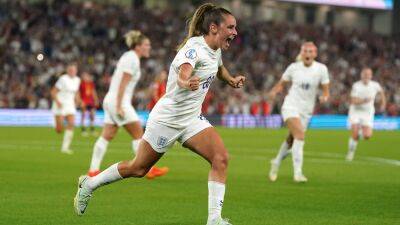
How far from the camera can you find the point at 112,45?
46625 mm

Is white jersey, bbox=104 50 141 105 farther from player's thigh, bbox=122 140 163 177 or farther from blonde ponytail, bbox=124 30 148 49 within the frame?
player's thigh, bbox=122 140 163 177

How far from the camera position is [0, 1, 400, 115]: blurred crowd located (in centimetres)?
4225

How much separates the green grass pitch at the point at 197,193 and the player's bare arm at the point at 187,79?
6.49ft

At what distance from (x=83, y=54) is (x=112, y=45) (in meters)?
2.25

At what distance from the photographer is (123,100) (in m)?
15.4

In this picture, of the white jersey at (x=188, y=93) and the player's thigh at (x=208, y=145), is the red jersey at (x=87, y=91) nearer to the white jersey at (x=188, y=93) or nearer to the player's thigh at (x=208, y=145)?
the white jersey at (x=188, y=93)

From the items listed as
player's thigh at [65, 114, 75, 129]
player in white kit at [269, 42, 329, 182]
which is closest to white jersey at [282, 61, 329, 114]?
player in white kit at [269, 42, 329, 182]

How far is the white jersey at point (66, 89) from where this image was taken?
25.5 metres

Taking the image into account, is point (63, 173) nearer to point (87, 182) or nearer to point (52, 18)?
point (87, 182)

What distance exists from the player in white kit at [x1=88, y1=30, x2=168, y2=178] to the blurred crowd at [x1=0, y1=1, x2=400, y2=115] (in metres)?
26.1

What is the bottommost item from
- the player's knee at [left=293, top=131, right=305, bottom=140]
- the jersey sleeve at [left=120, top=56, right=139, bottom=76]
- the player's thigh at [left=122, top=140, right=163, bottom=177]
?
the player's knee at [left=293, top=131, right=305, bottom=140]

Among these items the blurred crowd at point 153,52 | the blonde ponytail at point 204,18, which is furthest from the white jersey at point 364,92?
the blurred crowd at point 153,52

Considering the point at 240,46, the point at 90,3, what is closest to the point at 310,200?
the point at 90,3

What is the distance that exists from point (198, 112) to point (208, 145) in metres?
0.40
